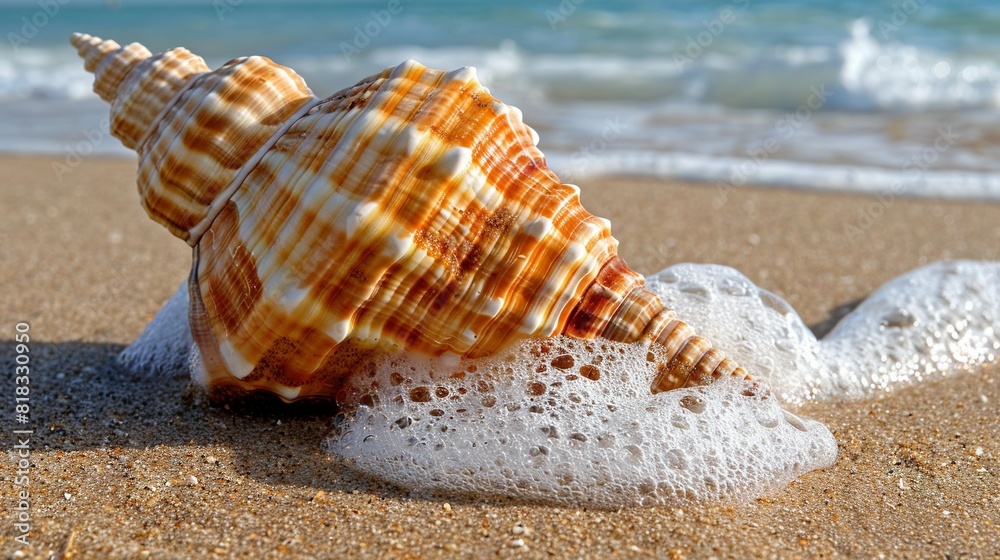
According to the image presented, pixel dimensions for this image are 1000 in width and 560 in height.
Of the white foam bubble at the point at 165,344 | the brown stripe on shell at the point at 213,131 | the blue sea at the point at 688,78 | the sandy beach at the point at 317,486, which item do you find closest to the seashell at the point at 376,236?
the brown stripe on shell at the point at 213,131

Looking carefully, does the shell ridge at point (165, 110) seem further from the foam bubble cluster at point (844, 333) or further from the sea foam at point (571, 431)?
the foam bubble cluster at point (844, 333)

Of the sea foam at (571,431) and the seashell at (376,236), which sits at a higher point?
the seashell at (376,236)

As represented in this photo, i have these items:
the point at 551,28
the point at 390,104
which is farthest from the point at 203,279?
the point at 551,28

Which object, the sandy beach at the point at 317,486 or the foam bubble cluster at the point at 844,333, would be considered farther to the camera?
the foam bubble cluster at the point at 844,333

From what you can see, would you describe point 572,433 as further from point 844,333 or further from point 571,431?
point 844,333

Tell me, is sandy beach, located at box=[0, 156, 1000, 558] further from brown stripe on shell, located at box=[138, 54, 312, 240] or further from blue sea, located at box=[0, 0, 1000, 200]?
blue sea, located at box=[0, 0, 1000, 200]

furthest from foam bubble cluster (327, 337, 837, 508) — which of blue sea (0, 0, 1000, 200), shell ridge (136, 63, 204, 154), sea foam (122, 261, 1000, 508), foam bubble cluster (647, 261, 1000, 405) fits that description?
blue sea (0, 0, 1000, 200)

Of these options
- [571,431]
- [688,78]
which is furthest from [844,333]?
[688,78]
